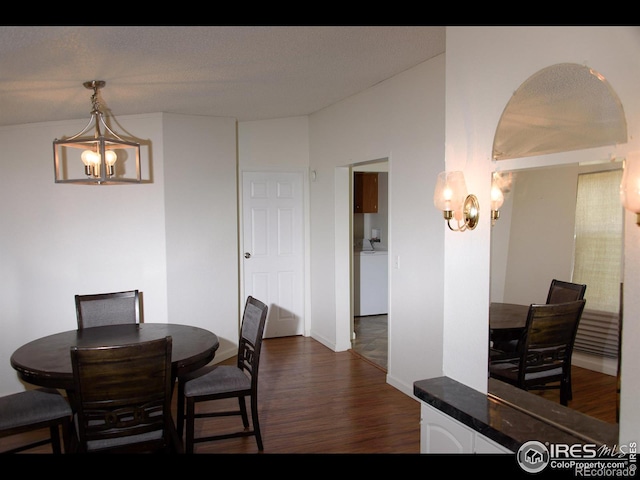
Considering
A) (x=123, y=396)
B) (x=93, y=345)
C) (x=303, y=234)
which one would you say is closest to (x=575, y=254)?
(x=123, y=396)

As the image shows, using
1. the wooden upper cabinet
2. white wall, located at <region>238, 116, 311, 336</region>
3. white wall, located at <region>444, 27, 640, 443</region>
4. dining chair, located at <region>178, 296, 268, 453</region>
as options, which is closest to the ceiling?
white wall, located at <region>444, 27, 640, 443</region>

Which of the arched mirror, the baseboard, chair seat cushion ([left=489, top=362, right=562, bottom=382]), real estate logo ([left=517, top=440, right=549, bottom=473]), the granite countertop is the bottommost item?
real estate logo ([left=517, top=440, right=549, bottom=473])

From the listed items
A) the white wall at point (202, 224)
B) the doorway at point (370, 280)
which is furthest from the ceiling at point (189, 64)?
the doorway at point (370, 280)

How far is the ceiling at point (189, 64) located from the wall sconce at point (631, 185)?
178 centimetres

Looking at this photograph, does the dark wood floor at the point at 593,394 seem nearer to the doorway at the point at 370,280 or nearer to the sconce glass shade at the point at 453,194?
the sconce glass shade at the point at 453,194

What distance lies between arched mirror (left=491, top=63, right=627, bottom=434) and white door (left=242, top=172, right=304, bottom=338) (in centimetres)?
386

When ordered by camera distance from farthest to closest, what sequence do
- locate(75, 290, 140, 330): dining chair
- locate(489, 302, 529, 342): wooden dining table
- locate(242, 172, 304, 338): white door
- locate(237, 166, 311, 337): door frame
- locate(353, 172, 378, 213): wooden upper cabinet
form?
locate(353, 172, 378, 213): wooden upper cabinet < locate(242, 172, 304, 338): white door < locate(237, 166, 311, 337): door frame < locate(75, 290, 140, 330): dining chair < locate(489, 302, 529, 342): wooden dining table

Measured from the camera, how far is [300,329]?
5922 millimetres

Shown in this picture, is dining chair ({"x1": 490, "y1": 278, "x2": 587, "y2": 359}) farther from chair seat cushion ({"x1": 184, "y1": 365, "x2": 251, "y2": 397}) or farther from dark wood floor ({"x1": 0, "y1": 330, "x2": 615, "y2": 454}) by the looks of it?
chair seat cushion ({"x1": 184, "y1": 365, "x2": 251, "y2": 397})

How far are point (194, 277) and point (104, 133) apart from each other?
5.28 feet

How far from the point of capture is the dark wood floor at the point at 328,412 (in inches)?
123

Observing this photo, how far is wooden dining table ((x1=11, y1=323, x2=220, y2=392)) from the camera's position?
2.46 meters

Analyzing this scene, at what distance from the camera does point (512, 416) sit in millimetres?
1911

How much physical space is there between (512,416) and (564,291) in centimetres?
55
